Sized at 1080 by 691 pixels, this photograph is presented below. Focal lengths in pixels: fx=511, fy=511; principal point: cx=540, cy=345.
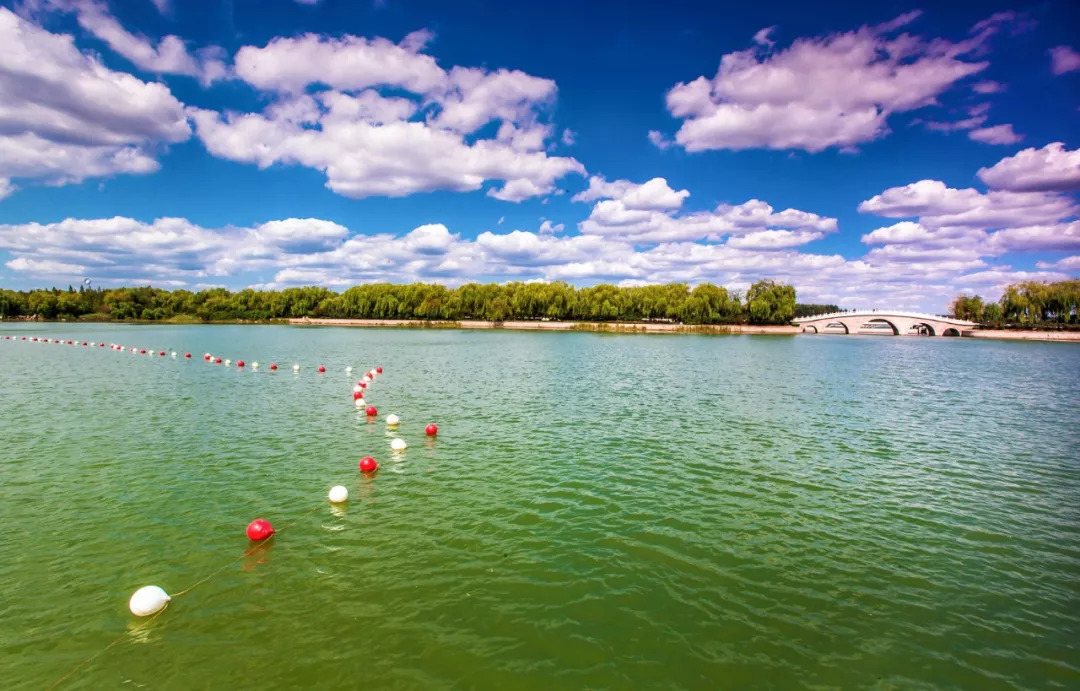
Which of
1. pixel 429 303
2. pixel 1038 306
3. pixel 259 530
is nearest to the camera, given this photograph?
pixel 259 530

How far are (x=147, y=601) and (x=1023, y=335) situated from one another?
169m

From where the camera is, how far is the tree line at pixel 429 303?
437 feet

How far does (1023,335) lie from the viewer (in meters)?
124

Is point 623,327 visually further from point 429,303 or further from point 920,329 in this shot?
point 920,329

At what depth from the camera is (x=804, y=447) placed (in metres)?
19.8

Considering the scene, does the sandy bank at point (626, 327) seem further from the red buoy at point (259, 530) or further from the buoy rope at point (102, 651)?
the buoy rope at point (102, 651)

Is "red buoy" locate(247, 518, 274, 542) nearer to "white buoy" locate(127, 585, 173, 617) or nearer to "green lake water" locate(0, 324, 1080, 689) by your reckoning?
"green lake water" locate(0, 324, 1080, 689)

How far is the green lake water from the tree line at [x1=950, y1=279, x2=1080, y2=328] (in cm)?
13305

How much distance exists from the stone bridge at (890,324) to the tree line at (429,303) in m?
12.8

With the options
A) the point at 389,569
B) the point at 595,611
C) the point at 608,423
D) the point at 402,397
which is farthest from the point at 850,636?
the point at 402,397

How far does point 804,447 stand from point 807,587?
36.7ft

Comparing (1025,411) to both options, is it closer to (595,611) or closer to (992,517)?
(992,517)

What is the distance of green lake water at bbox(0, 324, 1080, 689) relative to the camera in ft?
25.2

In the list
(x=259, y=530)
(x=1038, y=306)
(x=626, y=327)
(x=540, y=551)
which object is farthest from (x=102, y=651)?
(x=1038, y=306)
